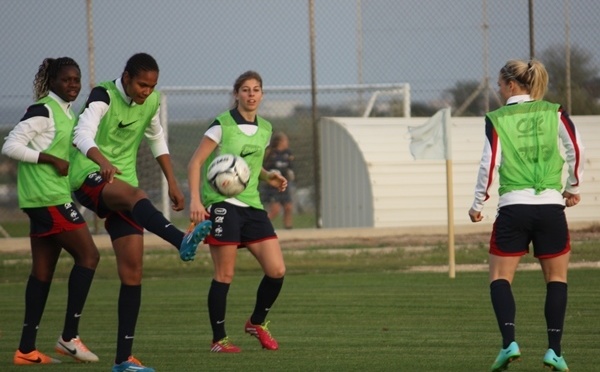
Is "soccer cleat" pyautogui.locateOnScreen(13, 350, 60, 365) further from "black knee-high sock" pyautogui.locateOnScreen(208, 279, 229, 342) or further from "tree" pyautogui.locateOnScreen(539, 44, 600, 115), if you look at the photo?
"tree" pyautogui.locateOnScreen(539, 44, 600, 115)

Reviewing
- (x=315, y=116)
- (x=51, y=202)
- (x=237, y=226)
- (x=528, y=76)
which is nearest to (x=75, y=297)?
(x=51, y=202)

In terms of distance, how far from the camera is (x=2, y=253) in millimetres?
20578

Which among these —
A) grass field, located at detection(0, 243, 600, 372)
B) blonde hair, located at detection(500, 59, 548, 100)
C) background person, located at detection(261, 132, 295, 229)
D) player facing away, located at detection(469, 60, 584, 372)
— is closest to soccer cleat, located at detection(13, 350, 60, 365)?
grass field, located at detection(0, 243, 600, 372)

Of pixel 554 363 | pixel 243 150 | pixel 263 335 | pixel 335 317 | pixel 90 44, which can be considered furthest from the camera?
pixel 90 44

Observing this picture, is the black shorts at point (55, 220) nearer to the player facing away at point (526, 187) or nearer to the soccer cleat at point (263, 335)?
the soccer cleat at point (263, 335)

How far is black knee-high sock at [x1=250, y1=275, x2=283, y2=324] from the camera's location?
9508 millimetres

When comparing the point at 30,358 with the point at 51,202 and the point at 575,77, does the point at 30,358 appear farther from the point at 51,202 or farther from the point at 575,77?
the point at 575,77

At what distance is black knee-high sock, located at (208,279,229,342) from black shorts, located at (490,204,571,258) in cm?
231

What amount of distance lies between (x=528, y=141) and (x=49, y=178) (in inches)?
129

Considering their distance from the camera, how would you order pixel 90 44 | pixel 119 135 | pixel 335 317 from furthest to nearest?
pixel 90 44
pixel 335 317
pixel 119 135

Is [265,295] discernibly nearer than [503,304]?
No

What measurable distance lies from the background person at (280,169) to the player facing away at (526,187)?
52.6ft

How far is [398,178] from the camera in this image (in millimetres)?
22750

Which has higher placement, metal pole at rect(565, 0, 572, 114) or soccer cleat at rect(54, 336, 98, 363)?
metal pole at rect(565, 0, 572, 114)
